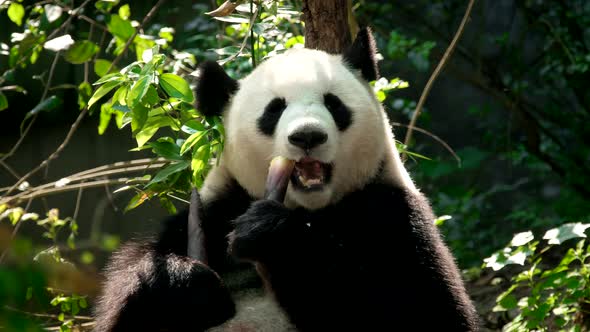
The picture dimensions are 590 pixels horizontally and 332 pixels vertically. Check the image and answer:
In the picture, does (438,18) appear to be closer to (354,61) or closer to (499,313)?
(499,313)

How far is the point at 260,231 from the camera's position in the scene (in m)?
2.96

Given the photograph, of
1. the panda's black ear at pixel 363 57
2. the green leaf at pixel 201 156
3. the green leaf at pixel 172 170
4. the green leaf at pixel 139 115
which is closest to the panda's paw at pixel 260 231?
the green leaf at pixel 201 156

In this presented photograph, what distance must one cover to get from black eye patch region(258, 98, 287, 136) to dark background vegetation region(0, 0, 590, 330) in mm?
3066

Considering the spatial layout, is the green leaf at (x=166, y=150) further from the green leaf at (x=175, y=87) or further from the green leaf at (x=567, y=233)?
the green leaf at (x=567, y=233)

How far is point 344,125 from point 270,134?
34 centimetres

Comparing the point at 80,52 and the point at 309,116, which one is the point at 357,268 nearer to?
the point at 309,116

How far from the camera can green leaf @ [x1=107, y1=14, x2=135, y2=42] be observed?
476 cm

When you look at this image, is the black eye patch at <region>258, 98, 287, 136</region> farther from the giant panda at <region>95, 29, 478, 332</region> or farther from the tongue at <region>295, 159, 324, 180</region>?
the tongue at <region>295, 159, 324, 180</region>

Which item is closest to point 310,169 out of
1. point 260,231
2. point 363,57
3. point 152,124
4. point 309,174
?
point 309,174

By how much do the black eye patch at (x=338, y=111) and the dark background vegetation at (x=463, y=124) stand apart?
2933mm

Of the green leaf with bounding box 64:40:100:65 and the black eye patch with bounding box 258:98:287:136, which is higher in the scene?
the black eye patch with bounding box 258:98:287:136

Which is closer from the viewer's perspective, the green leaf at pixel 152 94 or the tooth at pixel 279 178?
the tooth at pixel 279 178

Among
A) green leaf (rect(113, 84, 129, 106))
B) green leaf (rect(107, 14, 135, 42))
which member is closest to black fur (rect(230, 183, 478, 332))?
green leaf (rect(113, 84, 129, 106))

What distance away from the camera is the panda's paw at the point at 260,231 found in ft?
9.73
